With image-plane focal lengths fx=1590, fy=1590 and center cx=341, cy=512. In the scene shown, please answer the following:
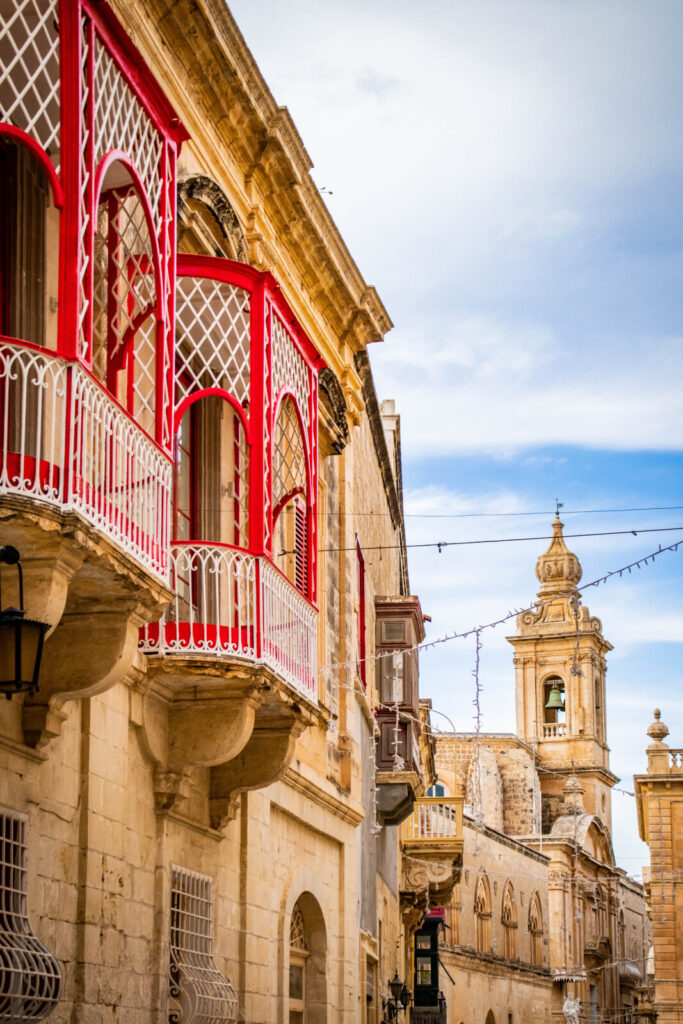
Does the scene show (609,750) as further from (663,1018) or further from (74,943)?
(74,943)

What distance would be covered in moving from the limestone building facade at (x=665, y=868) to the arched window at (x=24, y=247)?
34.3 m

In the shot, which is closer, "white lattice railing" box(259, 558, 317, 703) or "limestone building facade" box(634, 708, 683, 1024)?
"white lattice railing" box(259, 558, 317, 703)

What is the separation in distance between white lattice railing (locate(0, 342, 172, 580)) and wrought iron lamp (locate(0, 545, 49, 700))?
39 centimetres

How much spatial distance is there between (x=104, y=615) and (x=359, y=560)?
9735mm

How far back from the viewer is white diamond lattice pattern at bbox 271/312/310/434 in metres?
10.8

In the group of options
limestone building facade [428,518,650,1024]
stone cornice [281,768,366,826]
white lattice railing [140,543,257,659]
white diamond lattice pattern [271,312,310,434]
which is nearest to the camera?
white lattice railing [140,543,257,659]

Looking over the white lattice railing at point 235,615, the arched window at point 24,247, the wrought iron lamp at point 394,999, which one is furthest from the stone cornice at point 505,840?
the arched window at point 24,247

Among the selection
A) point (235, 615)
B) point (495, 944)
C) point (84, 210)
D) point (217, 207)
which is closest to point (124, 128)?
point (84, 210)

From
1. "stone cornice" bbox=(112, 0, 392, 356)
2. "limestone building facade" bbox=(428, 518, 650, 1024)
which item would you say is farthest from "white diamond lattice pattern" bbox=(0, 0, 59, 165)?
"limestone building facade" bbox=(428, 518, 650, 1024)

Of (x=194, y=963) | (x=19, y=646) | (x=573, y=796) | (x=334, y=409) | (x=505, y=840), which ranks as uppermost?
(x=573, y=796)

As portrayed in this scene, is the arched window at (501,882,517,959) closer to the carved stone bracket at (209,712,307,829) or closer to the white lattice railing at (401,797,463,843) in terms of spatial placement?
the white lattice railing at (401,797,463,843)

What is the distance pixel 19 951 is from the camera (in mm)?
7547

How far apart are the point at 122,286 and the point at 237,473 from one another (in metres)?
2.44

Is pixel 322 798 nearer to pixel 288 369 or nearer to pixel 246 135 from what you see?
pixel 288 369
